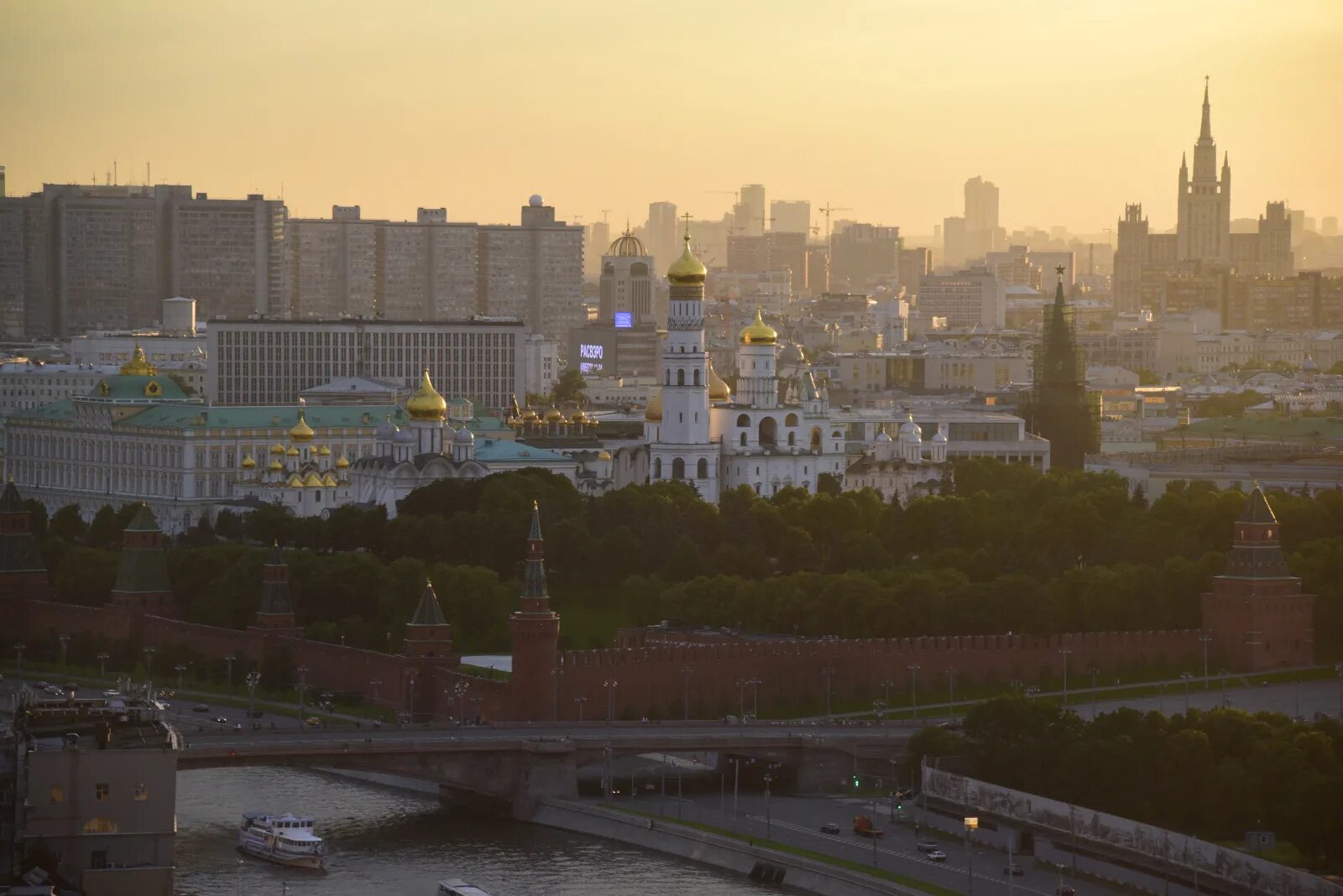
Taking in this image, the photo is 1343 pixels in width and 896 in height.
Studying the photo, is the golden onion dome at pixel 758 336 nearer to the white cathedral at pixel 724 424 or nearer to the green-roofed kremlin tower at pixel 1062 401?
the white cathedral at pixel 724 424

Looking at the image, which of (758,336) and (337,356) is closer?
(758,336)

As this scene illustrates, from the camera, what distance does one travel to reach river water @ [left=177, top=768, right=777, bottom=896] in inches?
2655

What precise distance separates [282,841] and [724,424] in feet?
165

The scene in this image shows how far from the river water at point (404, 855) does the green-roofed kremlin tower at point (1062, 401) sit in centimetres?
6705

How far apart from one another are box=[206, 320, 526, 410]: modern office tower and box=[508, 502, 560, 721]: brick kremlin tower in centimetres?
8380

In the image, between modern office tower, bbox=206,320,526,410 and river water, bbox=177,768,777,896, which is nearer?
river water, bbox=177,768,777,896

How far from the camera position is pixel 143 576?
311 ft

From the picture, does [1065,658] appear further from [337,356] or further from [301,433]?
[337,356]

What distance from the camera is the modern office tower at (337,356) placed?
168m

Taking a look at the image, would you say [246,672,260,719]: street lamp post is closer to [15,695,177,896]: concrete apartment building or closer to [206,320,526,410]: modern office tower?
[15,695,177,896]: concrete apartment building

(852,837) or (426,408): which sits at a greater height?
(426,408)

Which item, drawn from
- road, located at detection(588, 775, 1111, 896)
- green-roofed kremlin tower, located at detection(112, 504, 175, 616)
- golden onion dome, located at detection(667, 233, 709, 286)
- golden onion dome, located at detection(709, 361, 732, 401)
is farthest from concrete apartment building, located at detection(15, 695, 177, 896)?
golden onion dome, located at detection(709, 361, 732, 401)

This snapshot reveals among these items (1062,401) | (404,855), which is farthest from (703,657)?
(1062,401)

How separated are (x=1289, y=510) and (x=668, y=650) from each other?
75.0ft
